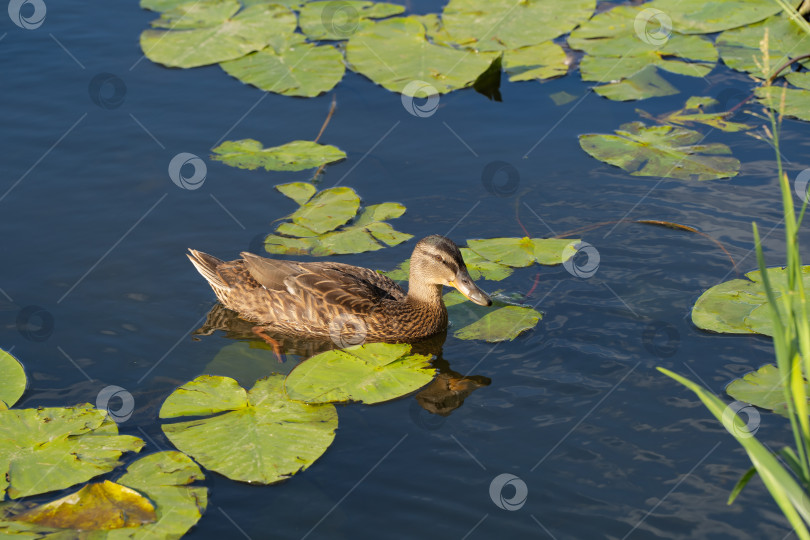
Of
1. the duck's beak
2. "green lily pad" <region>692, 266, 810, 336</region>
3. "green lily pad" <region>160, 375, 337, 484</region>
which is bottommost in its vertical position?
"green lily pad" <region>692, 266, 810, 336</region>

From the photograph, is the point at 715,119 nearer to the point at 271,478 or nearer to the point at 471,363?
the point at 471,363

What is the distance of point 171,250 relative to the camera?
8.09 m

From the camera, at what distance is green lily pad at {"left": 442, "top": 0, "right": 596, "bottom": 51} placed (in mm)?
10867

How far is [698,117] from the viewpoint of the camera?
31.2 feet

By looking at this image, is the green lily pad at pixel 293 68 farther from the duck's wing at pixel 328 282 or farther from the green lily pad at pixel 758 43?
the green lily pad at pixel 758 43

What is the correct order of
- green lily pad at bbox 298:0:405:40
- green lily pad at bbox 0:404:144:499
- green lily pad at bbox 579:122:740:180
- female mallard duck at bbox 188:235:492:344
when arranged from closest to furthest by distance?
green lily pad at bbox 0:404:144:499 → female mallard duck at bbox 188:235:492:344 → green lily pad at bbox 579:122:740:180 → green lily pad at bbox 298:0:405:40

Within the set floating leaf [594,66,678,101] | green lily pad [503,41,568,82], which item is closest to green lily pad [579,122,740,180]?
floating leaf [594,66,678,101]

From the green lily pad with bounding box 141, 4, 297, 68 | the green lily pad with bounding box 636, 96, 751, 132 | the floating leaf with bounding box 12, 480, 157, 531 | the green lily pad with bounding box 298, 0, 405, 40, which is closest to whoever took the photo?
the floating leaf with bounding box 12, 480, 157, 531

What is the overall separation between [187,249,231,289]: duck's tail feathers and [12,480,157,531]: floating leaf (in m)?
2.57

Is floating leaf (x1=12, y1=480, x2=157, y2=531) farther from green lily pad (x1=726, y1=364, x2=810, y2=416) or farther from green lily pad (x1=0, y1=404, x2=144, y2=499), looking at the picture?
green lily pad (x1=726, y1=364, x2=810, y2=416)

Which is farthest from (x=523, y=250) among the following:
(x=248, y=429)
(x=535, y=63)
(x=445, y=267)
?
(x=535, y=63)

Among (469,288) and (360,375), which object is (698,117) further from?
(360,375)

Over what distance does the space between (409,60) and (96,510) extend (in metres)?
6.88

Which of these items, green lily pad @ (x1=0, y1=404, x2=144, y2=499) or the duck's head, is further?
the duck's head
